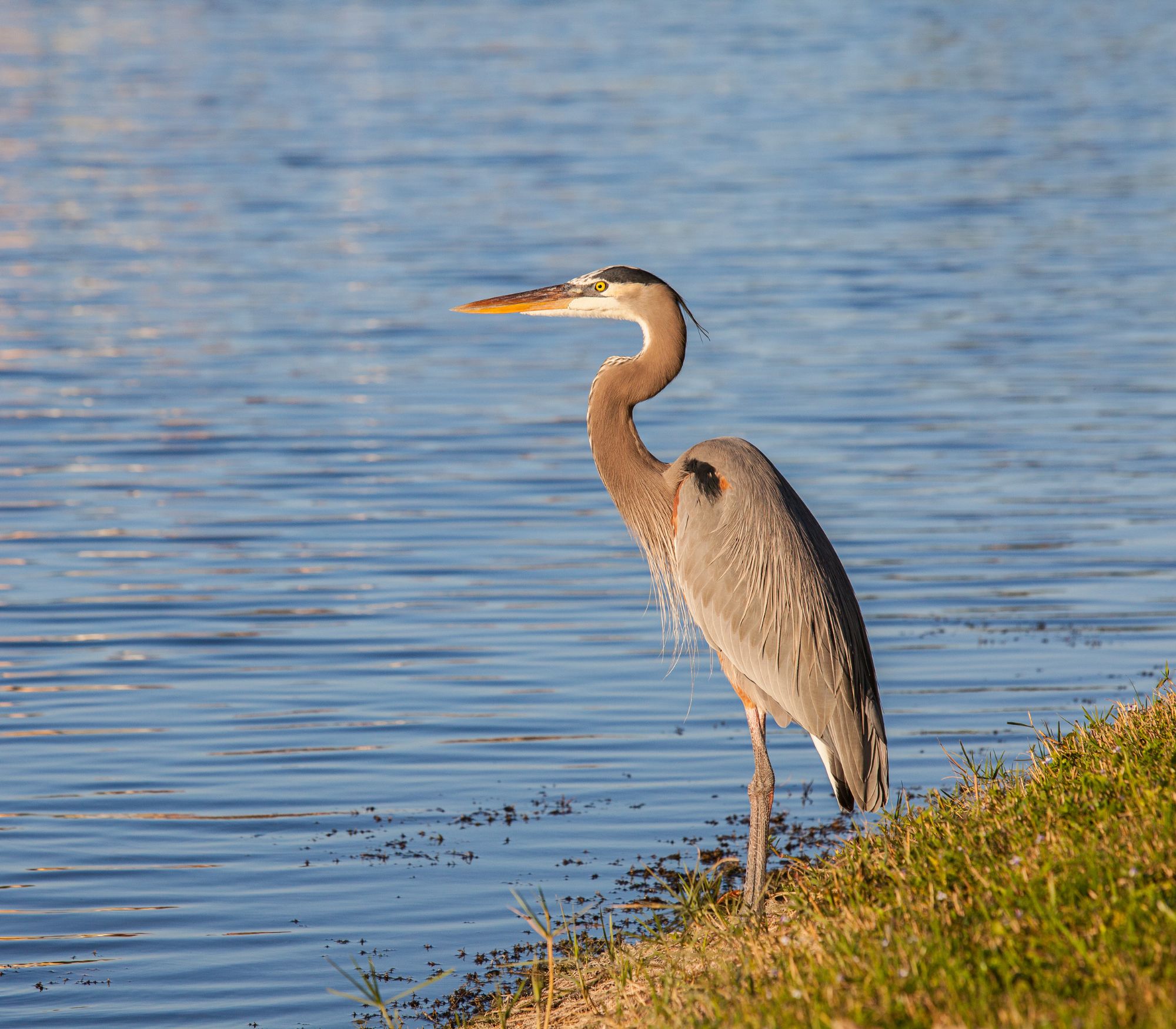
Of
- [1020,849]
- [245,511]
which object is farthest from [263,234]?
[1020,849]

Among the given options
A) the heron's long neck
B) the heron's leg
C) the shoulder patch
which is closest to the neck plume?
the heron's long neck

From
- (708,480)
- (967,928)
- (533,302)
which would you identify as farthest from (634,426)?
(967,928)

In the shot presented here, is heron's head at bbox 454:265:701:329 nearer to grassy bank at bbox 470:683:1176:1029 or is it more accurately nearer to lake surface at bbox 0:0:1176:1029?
lake surface at bbox 0:0:1176:1029

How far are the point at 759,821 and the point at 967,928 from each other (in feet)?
6.26

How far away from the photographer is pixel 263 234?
2275cm

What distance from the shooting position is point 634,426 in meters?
6.84

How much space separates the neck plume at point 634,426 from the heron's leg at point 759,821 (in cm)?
91

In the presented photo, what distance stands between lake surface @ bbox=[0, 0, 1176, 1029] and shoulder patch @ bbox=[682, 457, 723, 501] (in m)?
1.69

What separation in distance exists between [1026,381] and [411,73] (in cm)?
2370

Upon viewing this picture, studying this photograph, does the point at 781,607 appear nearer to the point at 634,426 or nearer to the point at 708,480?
the point at 708,480

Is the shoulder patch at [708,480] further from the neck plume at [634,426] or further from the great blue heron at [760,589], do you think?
the neck plume at [634,426]

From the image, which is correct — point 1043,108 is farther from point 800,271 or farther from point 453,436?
point 453,436

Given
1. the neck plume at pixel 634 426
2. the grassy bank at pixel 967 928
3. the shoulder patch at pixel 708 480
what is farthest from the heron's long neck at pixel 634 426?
the grassy bank at pixel 967 928

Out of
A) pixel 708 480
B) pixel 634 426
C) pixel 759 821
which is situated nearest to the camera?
pixel 759 821
